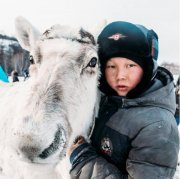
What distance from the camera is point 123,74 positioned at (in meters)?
3.27

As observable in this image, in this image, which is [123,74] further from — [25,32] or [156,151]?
[25,32]

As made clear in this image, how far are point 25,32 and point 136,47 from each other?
1528mm

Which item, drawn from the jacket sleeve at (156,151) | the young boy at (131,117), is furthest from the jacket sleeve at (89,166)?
the jacket sleeve at (156,151)

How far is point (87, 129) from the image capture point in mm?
3521

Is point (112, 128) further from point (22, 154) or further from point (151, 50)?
point (22, 154)

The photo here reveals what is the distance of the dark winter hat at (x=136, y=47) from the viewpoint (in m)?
3.27

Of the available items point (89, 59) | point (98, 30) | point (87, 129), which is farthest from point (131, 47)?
point (87, 129)

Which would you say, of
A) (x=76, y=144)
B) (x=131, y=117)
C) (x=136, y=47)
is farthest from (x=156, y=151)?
(x=136, y=47)

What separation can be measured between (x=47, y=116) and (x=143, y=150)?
3.29 ft

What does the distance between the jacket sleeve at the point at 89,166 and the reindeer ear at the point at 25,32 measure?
137cm

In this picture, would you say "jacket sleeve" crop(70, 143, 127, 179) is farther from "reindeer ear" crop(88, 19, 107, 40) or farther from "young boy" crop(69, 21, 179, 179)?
"reindeer ear" crop(88, 19, 107, 40)

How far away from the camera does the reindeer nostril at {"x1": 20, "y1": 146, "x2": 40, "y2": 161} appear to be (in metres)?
2.29

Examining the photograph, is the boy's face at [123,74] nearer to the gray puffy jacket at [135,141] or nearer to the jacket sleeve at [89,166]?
the gray puffy jacket at [135,141]

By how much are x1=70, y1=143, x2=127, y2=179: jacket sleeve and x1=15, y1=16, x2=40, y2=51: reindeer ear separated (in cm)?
137
